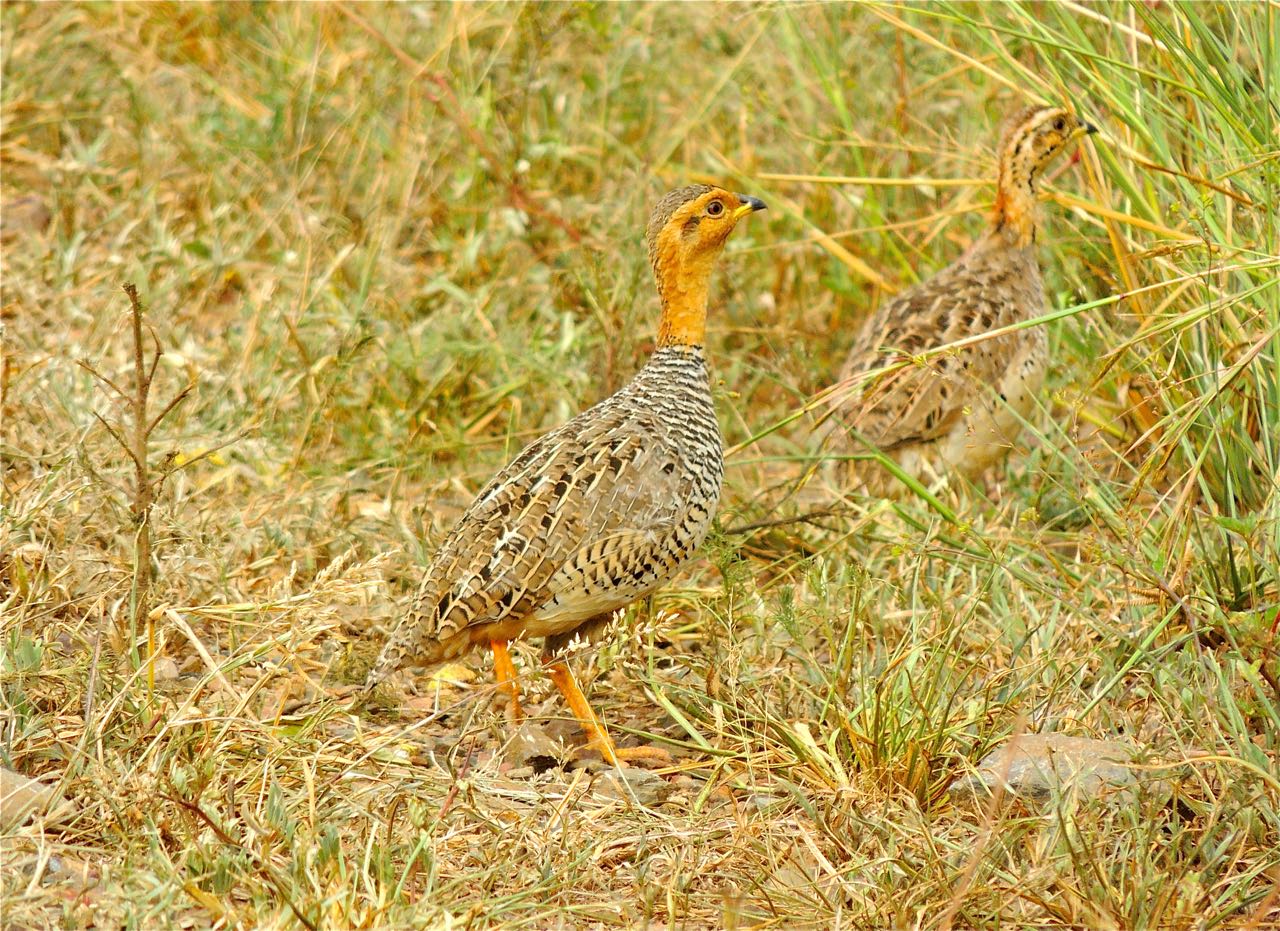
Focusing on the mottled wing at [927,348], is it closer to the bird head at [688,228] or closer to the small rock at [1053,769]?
the bird head at [688,228]

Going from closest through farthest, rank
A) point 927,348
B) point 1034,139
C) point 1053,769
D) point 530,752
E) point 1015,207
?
point 1053,769 → point 530,752 → point 927,348 → point 1034,139 → point 1015,207

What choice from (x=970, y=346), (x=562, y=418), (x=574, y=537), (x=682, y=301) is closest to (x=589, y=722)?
(x=574, y=537)

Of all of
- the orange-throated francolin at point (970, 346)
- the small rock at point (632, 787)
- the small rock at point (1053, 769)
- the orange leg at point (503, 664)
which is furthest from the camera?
the orange-throated francolin at point (970, 346)

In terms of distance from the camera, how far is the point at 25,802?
3766 millimetres

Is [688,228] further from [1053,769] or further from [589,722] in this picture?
[1053,769]

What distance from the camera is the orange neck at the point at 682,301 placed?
548cm

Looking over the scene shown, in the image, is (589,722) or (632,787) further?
(589,722)

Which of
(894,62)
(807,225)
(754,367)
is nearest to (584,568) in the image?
(754,367)

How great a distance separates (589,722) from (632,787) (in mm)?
340

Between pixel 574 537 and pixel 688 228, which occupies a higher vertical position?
pixel 688 228

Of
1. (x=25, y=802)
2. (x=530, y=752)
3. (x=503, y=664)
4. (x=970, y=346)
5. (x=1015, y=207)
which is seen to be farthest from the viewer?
(x=1015, y=207)

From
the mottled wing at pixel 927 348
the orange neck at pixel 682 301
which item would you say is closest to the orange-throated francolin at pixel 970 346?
the mottled wing at pixel 927 348

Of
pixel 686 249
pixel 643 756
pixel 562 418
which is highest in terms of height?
pixel 686 249

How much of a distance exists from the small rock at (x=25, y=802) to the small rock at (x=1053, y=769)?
2218mm
